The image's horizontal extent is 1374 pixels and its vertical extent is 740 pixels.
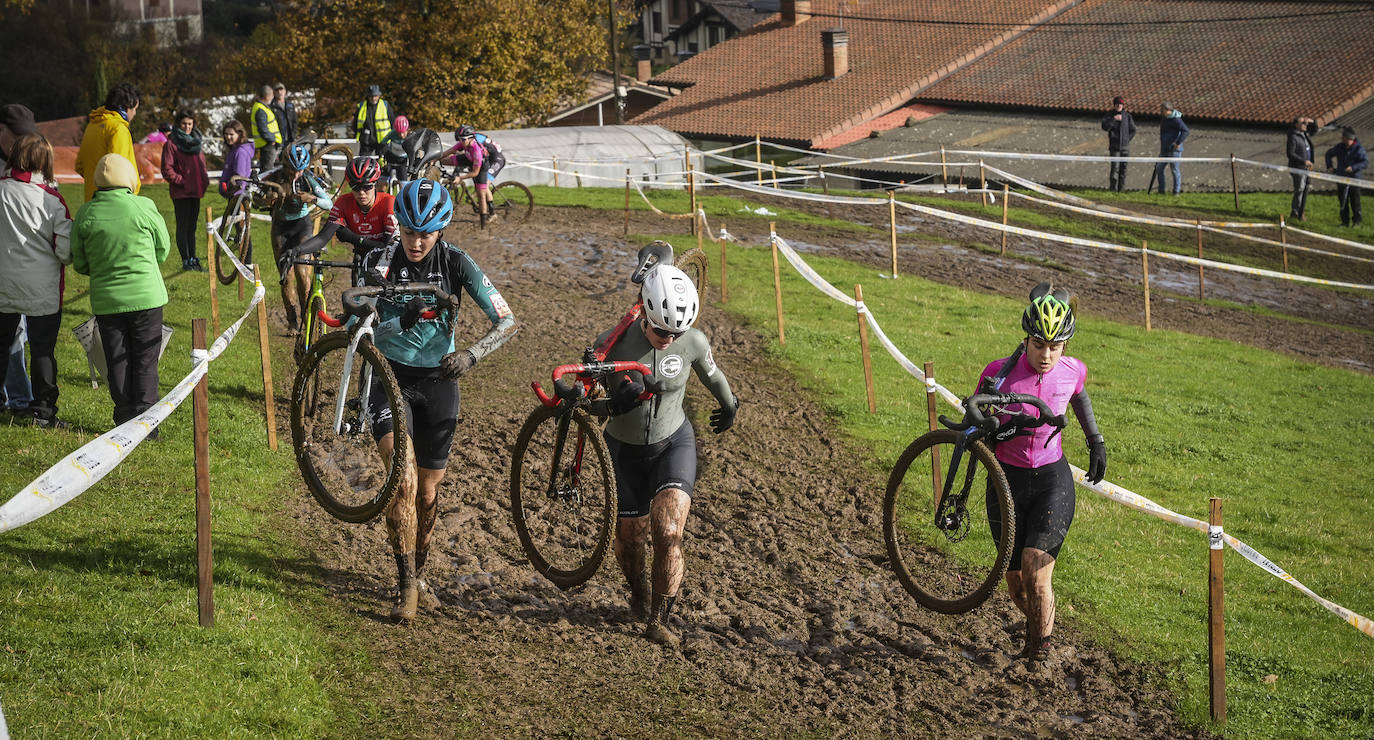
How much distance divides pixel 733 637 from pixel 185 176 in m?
12.8

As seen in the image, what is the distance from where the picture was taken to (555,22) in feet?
149

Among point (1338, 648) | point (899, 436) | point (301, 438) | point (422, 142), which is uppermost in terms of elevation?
point (422, 142)

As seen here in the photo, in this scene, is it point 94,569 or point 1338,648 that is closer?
point 94,569

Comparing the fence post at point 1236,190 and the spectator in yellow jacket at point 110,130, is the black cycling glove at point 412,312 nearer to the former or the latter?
the spectator in yellow jacket at point 110,130

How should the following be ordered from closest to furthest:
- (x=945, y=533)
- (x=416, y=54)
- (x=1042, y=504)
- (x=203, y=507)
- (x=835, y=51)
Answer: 1. (x=203, y=507)
2. (x=1042, y=504)
3. (x=945, y=533)
4. (x=416, y=54)
5. (x=835, y=51)

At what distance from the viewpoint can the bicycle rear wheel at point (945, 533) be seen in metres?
6.98

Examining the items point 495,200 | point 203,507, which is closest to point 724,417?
point 203,507

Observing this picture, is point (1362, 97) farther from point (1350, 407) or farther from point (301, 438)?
point (301, 438)

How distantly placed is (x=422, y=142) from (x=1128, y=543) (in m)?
12.3

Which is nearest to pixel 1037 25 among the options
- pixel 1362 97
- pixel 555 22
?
pixel 1362 97

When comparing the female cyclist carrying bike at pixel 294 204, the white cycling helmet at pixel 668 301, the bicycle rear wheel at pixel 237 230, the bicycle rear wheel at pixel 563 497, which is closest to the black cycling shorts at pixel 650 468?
the bicycle rear wheel at pixel 563 497

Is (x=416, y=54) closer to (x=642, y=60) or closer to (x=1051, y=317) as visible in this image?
(x=642, y=60)

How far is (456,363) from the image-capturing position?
686 cm

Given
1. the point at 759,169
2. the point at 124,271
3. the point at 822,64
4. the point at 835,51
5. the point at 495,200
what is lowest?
the point at 124,271
